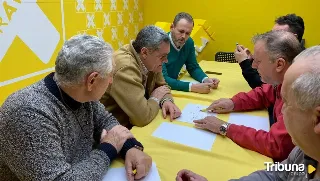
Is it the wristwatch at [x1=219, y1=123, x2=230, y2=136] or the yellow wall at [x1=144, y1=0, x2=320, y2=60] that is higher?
the yellow wall at [x1=144, y1=0, x2=320, y2=60]

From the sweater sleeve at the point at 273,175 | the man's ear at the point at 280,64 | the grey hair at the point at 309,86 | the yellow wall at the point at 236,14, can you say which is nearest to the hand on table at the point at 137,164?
the sweater sleeve at the point at 273,175

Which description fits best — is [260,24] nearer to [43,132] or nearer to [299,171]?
[299,171]

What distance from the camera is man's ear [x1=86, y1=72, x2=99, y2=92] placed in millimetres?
932

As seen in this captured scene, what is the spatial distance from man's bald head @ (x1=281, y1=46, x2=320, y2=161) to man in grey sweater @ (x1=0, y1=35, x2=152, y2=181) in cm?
55

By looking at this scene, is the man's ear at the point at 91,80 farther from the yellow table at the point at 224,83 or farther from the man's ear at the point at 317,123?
the yellow table at the point at 224,83

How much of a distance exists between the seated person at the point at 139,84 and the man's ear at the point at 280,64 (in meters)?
0.56

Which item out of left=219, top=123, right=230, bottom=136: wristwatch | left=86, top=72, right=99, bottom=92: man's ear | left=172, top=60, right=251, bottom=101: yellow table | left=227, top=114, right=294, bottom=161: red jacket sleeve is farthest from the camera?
left=172, top=60, right=251, bottom=101: yellow table

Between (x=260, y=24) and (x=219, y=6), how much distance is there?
56 centimetres

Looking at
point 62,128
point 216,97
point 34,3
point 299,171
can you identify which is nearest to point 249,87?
point 216,97

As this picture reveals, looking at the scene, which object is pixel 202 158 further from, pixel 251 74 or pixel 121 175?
pixel 251 74

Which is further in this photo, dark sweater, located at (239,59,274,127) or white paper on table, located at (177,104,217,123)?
dark sweater, located at (239,59,274,127)

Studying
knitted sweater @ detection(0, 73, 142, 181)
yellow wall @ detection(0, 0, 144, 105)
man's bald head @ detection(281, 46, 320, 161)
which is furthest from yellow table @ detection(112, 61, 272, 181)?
yellow wall @ detection(0, 0, 144, 105)

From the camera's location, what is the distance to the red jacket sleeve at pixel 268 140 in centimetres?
115

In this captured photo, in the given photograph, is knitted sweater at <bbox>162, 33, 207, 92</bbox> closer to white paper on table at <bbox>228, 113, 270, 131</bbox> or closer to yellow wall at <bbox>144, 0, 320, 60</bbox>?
white paper on table at <bbox>228, 113, 270, 131</bbox>
